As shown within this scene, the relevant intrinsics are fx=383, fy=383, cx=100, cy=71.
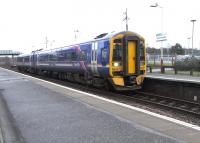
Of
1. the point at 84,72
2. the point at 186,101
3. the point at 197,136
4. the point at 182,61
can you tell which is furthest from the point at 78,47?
the point at 182,61

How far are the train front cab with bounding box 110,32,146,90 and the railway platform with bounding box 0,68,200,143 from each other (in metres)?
5.50

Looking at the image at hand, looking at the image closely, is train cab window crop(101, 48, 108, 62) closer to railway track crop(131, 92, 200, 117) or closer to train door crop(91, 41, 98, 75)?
train door crop(91, 41, 98, 75)

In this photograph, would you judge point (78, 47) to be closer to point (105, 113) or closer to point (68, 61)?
point (68, 61)

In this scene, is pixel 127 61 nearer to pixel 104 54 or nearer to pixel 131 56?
pixel 131 56

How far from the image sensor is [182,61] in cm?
4147

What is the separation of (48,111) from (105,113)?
6.38ft

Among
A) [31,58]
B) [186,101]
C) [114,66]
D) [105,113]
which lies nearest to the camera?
[105,113]

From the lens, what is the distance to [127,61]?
1875 centimetres

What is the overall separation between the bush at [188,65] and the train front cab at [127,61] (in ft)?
67.2

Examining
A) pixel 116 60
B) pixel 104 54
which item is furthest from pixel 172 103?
pixel 104 54

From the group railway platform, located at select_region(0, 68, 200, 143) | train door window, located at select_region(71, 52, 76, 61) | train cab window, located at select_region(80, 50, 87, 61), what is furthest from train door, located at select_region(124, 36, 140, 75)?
train door window, located at select_region(71, 52, 76, 61)

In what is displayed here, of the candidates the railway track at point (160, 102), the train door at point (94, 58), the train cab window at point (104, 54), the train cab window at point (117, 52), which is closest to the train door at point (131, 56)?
the train cab window at point (117, 52)

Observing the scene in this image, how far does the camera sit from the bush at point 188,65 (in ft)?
127

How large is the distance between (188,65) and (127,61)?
73.6 ft
